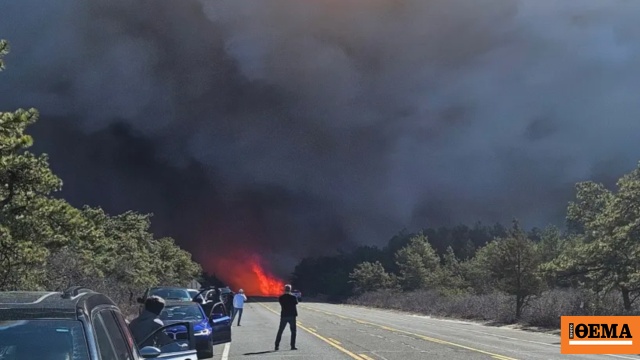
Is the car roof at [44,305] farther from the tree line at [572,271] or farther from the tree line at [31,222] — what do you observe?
the tree line at [572,271]

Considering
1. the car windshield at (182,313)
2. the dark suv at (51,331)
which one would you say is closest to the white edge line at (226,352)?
the car windshield at (182,313)

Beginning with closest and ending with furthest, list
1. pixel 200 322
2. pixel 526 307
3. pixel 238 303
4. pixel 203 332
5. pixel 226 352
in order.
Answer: pixel 203 332 < pixel 200 322 < pixel 226 352 < pixel 238 303 < pixel 526 307

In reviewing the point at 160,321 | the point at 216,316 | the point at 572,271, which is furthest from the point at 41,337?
the point at 572,271

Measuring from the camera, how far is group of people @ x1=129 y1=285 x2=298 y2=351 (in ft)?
18.5

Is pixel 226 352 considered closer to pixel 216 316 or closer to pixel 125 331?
pixel 216 316

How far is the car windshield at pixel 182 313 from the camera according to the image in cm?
1532

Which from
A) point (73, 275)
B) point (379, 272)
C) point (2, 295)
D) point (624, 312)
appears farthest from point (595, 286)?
point (379, 272)

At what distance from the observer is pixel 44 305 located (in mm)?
3814

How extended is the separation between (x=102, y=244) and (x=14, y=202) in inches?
688

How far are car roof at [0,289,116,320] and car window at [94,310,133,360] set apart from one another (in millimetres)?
118

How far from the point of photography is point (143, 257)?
53.3 m

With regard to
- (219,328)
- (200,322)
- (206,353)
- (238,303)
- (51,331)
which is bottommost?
(206,353)

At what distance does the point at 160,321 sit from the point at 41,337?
209 centimetres

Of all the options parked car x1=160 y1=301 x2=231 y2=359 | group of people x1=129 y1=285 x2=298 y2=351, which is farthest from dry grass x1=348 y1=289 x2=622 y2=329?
parked car x1=160 y1=301 x2=231 y2=359
